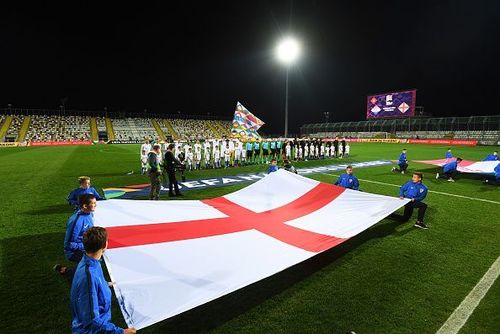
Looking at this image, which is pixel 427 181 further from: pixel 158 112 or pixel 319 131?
pixel 158 112

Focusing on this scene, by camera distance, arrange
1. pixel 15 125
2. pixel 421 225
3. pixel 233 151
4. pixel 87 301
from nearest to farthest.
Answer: pixel 87 301, pixel 421 225, pixel 233 151, pixel 15 125

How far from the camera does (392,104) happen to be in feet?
169

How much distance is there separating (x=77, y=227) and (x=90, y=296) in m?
1.99

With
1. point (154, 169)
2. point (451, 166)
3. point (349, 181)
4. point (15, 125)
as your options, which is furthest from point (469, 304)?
point (15, 125)

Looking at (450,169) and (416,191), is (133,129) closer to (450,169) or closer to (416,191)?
(450,169)

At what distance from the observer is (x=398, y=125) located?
5625 cm

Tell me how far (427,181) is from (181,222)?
1183 centimetres

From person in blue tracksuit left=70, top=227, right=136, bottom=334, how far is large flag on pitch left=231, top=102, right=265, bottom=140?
15.0m

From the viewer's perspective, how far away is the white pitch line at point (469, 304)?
3.47m

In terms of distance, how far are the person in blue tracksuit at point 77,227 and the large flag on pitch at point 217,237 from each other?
1.57 feet

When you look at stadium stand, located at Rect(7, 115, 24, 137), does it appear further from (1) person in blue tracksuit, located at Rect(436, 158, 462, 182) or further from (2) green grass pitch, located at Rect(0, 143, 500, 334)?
(1) person in blue tracksuit, located at Rect(436, 158, 462, 182)

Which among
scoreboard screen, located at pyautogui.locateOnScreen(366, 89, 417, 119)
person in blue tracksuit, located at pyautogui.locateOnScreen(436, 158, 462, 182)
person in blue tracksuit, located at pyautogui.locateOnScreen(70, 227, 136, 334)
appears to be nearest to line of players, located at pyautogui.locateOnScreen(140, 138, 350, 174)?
person in blue tracksuit, located at pyautogui.locateOnScreen(436, 158, 462, 182)

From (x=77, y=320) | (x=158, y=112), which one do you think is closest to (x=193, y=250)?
(x=77, y=320)

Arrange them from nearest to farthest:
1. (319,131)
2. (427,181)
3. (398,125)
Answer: (427,181), (398,125), (319,131)
